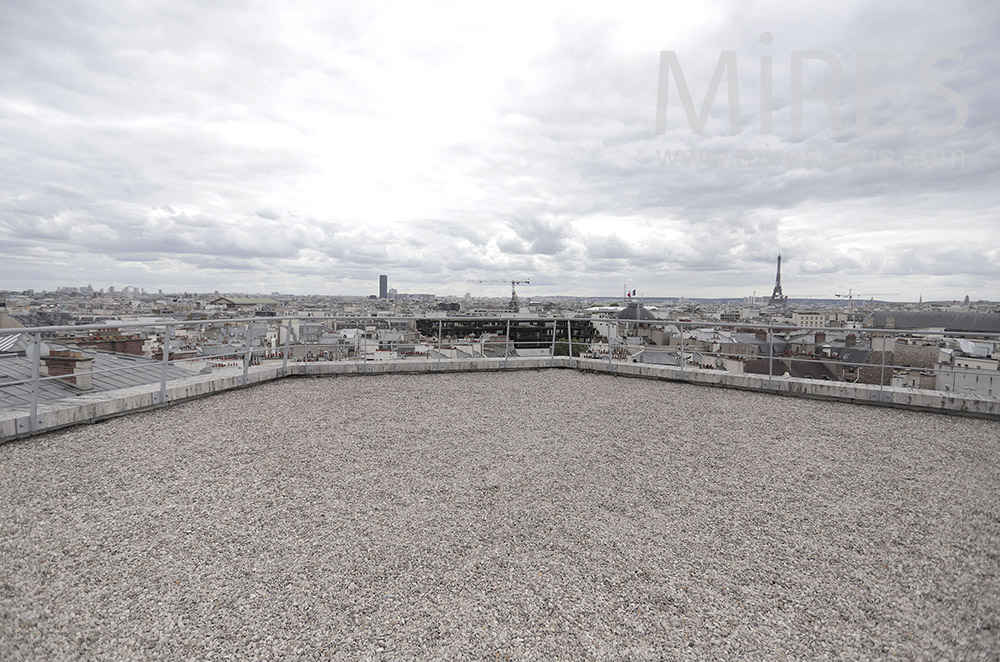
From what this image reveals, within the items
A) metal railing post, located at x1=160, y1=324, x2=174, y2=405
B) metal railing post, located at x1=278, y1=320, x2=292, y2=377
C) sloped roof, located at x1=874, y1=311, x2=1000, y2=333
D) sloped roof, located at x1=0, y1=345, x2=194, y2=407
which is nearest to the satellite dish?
sloped roof, located at x1=0, y1=345, x2=194, y2=407

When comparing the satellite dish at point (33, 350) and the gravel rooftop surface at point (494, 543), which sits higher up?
the satellite dish at point (33, 350)

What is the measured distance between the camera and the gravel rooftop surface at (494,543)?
95.7 inches

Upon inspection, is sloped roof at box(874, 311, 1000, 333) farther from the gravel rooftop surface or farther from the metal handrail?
the gravel rooftop surface

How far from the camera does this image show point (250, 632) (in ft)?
7.95

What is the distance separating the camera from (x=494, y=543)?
3.32 metres

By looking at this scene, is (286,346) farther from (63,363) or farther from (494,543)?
(494,543)

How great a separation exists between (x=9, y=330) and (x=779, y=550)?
778 cm

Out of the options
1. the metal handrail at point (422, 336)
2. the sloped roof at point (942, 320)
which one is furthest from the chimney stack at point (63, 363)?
the sloped roof at point (942, 320)

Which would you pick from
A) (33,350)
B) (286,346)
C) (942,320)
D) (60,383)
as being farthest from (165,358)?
(942,320)

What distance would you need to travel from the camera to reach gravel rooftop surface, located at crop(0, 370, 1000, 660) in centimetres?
243

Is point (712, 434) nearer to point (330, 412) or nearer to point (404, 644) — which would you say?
point (404, 644)

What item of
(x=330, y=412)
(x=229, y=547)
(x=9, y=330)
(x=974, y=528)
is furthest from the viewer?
(x=330, y=412)

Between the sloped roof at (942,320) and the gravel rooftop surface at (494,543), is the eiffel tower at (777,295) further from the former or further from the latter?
the gravel rooftop surface at (494,543)

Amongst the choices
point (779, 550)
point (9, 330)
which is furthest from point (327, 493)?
point (9, 330)
